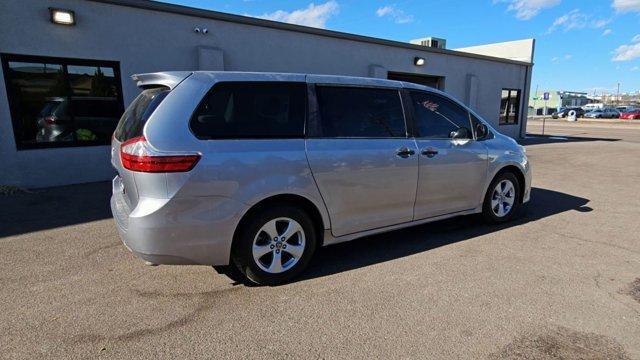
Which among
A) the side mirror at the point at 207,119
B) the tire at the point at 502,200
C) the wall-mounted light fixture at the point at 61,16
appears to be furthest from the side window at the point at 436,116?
the wall-mounted light fixture at the point at 61,16

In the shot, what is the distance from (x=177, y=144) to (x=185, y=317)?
4.30 feet

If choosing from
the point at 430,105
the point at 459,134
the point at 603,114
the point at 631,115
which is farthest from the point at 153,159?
the point at 603,114

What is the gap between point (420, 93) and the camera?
14.7 ft

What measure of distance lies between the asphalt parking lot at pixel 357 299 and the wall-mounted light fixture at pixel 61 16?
4142mm

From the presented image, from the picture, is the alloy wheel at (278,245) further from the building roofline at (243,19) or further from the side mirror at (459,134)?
the building roofline at (243,19)

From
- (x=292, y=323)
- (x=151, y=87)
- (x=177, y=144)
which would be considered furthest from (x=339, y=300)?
(x=151, y=87)

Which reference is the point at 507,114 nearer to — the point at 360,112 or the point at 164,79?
the point at 360,112

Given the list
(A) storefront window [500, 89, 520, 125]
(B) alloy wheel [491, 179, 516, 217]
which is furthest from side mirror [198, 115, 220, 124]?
(A) storefront window [500, 89, 520, 125]

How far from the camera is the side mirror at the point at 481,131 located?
493cm

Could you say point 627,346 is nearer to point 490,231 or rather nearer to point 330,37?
point 490,231

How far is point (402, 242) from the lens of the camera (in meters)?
4.64

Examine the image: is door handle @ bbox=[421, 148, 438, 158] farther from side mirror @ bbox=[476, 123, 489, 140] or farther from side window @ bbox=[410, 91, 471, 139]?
side mirror @ bbox=[476, 123, 489, 140]

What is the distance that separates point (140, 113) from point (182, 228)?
1.03 metres

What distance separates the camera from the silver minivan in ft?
10.0
